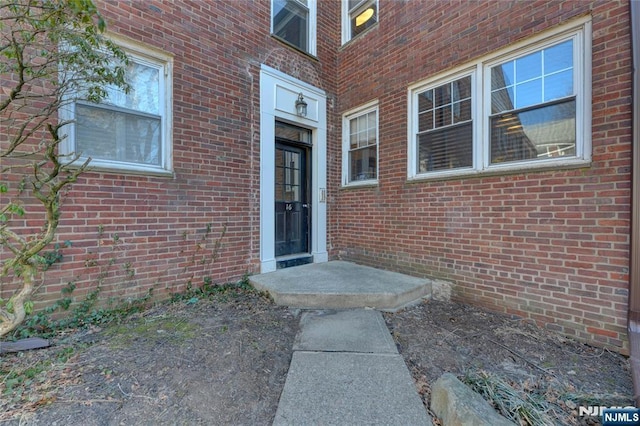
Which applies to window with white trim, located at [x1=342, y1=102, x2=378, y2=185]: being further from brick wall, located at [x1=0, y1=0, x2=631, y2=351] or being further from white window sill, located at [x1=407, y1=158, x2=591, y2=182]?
white window sill, located at [x1=407, y1=158, x2=591, y2=182]

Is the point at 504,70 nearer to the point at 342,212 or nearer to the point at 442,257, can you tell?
the point at 442,257

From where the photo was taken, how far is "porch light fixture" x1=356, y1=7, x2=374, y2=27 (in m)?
5.30

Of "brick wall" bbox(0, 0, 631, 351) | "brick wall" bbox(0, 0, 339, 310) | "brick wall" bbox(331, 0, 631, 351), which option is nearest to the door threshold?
"brick wall" bbox(0, 0, 339, 310)

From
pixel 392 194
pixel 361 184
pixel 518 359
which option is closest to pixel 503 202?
pixel 392 194

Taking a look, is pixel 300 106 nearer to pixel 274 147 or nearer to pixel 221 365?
pixel 274 147

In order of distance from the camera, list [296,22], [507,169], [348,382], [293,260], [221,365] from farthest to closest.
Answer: [296,22] → [293,260] → [507,169] → [221,365] → [348,382]

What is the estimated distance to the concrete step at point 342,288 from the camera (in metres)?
3.45

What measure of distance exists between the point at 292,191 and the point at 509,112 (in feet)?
11.2

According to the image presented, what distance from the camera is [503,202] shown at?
3406 mm

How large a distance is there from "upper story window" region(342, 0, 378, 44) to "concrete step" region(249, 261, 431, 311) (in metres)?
4.48

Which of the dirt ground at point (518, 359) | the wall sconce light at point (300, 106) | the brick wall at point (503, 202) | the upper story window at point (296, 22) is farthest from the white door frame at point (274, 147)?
the dirt ground at point (518, 359)

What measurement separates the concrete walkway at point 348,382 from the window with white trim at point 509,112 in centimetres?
253

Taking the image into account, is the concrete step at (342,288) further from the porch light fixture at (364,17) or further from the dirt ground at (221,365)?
the porch light fixture at (364,17)

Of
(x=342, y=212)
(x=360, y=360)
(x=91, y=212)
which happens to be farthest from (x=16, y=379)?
(x=342, y=212)
